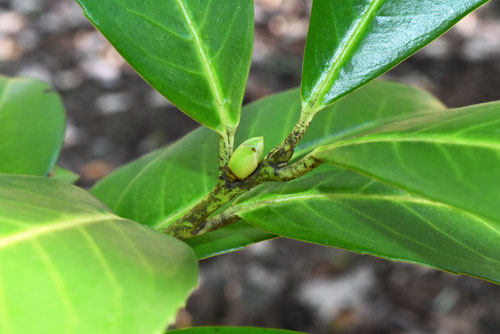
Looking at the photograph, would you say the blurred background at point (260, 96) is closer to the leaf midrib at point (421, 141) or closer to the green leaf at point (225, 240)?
the green leaf at point (225, 240)

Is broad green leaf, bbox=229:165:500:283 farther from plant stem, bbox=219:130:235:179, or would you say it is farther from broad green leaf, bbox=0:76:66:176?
broad green leaf, bbox=0:76:66:176

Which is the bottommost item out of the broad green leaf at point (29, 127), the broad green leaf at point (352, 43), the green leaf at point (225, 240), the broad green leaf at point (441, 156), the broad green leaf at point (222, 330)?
the broad green leaf at point (222, 330)

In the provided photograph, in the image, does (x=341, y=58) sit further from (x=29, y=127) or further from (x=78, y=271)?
(x=29, y=127)

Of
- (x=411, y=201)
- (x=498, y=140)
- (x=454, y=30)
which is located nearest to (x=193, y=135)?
(x=411, y=201)

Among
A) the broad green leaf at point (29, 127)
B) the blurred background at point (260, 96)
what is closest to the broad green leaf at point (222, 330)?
the broad green leaf at point (29, 127)

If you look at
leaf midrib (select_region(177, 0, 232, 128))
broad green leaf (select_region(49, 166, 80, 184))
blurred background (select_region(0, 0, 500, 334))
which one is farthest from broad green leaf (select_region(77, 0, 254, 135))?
blurred background (select_region(0, 0, 500, 334))
